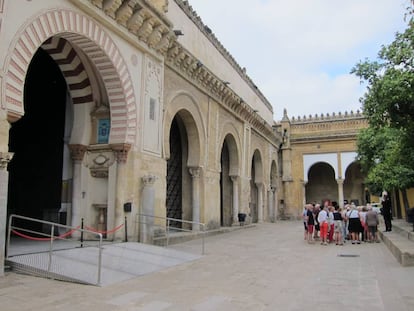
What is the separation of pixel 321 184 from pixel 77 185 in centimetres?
2628

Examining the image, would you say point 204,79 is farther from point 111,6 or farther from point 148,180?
point 111,6

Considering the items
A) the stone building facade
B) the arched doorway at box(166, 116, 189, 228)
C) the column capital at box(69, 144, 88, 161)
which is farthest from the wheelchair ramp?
the stone building facade

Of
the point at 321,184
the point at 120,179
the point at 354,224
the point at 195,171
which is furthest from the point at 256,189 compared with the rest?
the point at 120,179

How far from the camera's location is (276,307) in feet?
16.5

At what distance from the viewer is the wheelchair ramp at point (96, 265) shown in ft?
20.8

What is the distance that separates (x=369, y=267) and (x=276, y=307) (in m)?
3.88

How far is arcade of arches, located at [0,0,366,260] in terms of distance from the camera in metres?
7.97

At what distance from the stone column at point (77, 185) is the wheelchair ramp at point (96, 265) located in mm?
1541

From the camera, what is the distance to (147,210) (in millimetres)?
10414

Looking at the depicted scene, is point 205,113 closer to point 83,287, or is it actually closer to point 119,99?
point 119,99

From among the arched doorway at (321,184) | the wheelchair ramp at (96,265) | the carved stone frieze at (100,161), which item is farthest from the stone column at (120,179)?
the arched doorway at (321,184)

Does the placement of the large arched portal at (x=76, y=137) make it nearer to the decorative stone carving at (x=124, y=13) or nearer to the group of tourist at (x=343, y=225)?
the decorative stone carving at (x=124, y=13)

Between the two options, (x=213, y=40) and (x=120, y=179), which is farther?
(x=213, y=40)

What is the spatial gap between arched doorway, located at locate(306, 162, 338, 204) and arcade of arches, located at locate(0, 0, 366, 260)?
18.6 metres
